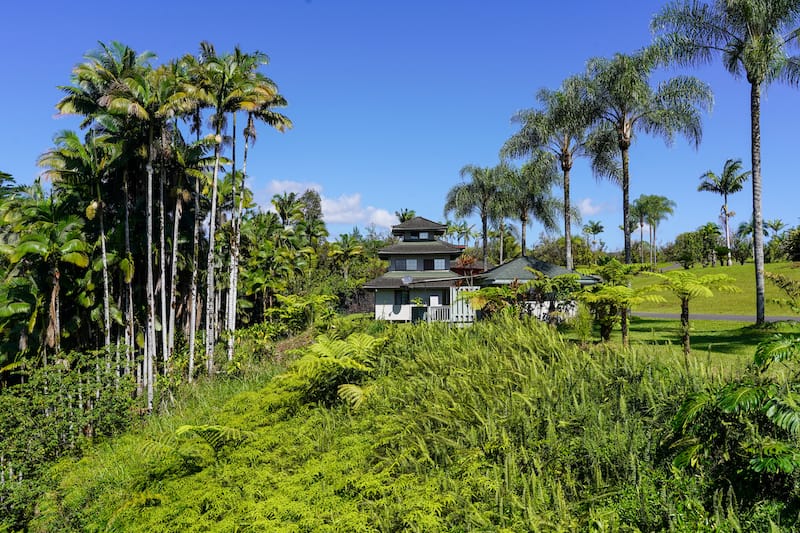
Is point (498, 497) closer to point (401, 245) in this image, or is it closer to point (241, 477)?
point (241, 477)

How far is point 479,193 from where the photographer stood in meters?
42.4

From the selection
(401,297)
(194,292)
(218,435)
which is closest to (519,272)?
(401,297)

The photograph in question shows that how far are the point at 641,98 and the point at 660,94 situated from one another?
4.82 ft

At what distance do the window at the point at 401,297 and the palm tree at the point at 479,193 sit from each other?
12.8 metres

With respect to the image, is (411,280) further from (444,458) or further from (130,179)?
(444,458)

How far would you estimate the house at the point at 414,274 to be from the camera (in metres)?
30.6

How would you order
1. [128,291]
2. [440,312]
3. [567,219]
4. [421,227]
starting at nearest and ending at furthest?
1. [128,291]
2. [440,312]
3. [567,219]
4. [421,227]

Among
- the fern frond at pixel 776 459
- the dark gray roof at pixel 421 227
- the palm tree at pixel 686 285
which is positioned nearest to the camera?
the fern frond at pixel 776 459

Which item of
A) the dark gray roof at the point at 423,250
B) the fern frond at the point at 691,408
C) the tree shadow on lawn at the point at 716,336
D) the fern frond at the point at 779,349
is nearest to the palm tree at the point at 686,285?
the tree shadow on lawn at the point at 716,336

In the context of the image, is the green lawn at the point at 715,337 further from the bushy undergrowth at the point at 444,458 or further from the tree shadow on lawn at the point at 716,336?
the bushy undergrowth at the point at 444,458

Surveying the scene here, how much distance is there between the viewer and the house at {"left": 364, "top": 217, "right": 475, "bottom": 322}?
30.6 metres

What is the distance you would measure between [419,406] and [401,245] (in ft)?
90.7

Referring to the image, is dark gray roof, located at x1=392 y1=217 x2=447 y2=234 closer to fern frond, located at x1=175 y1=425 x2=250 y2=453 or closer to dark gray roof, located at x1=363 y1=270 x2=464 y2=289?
dark gray roof, located at x1=363 y1=270 x2=464 y2=289

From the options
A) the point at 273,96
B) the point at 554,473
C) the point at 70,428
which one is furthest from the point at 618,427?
the point at 273,96
